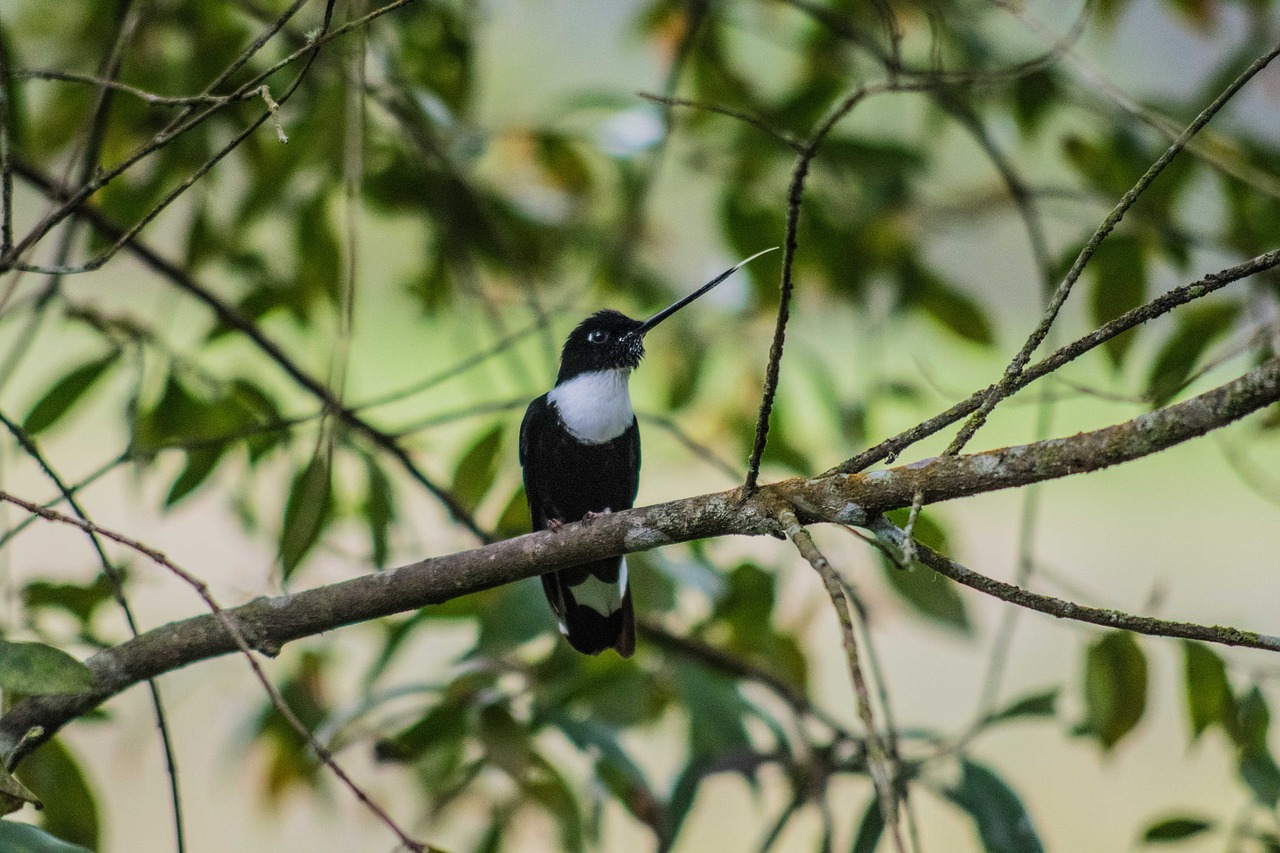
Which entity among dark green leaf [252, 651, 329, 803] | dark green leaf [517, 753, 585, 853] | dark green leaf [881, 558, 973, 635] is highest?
dark green leaf [881, 558, 973, 635]

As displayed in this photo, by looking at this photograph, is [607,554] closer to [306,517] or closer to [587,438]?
[306,517]

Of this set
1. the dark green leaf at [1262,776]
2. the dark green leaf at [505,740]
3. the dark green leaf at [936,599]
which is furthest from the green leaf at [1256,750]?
the dark green leaf at [505,740]

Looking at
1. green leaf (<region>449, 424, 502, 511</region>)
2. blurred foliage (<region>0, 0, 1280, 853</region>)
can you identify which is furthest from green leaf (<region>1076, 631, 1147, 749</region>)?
green leaf (<region>449, 424, 502, 511</region>)

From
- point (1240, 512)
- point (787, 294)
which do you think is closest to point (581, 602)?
point (787, 294)

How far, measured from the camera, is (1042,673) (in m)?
8.84

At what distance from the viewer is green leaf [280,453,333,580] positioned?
2.68 m

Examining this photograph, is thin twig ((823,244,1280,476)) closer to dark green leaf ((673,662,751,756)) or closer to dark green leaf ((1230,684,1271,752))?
dark green leaf ((1230,684,1271,752))

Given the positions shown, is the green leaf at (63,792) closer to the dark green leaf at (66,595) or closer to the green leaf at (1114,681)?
the dark green leaf at (66,595)

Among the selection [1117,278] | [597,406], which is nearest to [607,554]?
[597,406]

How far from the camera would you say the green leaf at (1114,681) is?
2.80m

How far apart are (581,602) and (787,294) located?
2339 mm

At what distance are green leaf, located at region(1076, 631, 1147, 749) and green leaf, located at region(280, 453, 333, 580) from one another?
172 cm

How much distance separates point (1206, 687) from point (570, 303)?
6.95ft

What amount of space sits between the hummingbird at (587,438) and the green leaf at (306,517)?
3.82 feet
